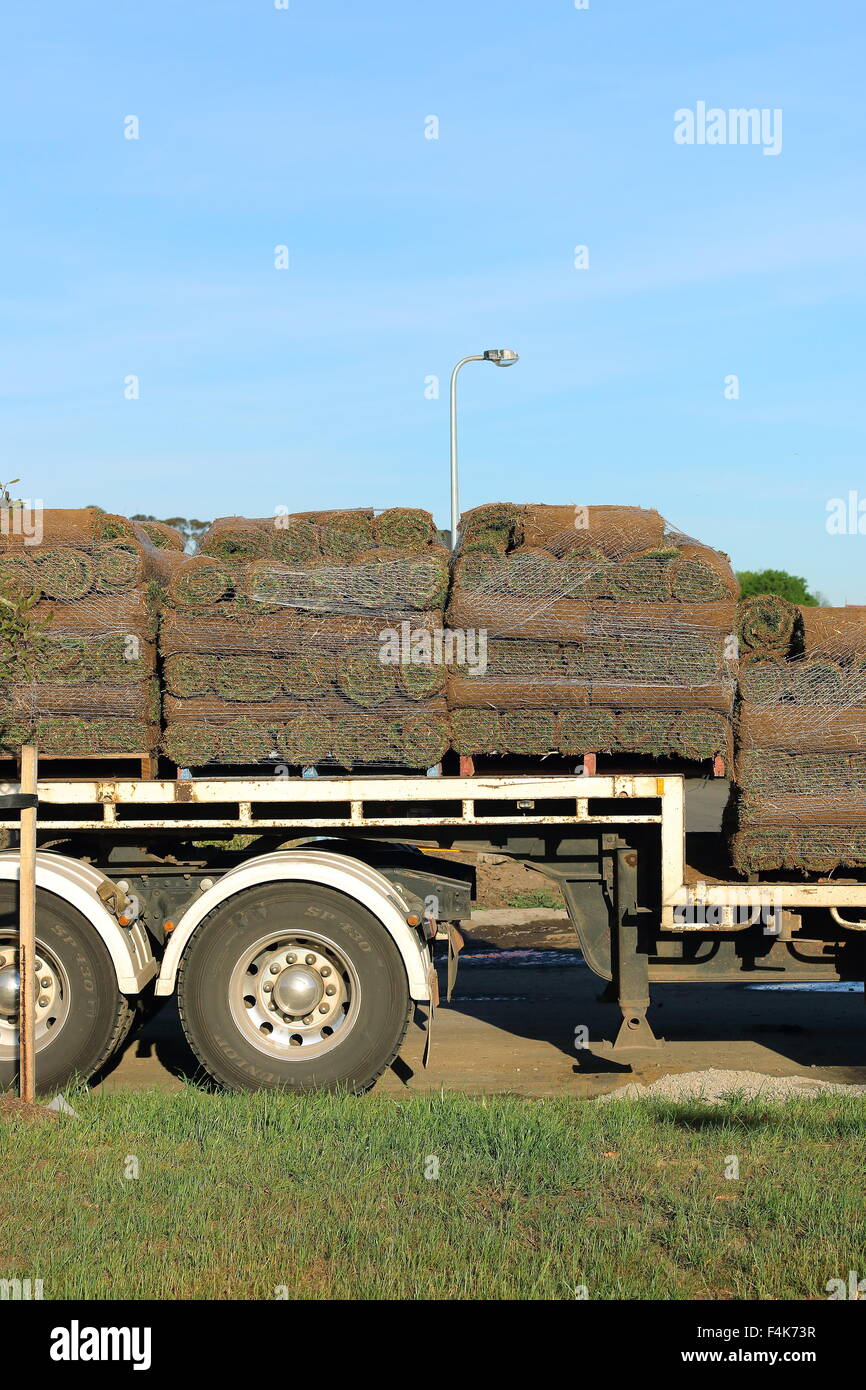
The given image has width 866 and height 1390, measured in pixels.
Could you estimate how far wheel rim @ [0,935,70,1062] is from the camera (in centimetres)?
704

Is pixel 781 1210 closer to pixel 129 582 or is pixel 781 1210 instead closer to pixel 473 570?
pixel 473 570

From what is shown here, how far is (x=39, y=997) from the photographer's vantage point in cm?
713

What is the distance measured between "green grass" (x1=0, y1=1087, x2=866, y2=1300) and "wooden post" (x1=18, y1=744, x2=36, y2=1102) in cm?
35

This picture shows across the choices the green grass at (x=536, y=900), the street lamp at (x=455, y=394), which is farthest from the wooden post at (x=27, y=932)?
the street lamp at (x=455, y=394)

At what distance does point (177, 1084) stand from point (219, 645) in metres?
2.71

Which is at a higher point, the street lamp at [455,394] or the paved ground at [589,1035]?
the street lamp at [455,394]

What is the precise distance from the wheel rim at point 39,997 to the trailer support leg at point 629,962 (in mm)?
3209

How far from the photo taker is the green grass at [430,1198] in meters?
4.27

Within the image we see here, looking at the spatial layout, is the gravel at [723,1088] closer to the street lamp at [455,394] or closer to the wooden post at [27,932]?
the wooden post at [27,932]

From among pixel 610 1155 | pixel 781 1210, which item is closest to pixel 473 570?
pixel 610 1155

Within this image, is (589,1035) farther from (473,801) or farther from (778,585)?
(778,585)

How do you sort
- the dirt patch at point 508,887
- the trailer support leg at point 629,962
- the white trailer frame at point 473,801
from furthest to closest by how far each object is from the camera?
the dirt patch at point 508,887 → the trailer support leg at point 629,962 → the white trailer frame at point 473,801

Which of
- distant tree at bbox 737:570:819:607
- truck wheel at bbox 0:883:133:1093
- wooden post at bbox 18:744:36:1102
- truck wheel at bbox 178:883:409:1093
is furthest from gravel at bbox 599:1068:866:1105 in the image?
distant tree at bbox 737:570:819:607

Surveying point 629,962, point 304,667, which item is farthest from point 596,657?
point 629,962
